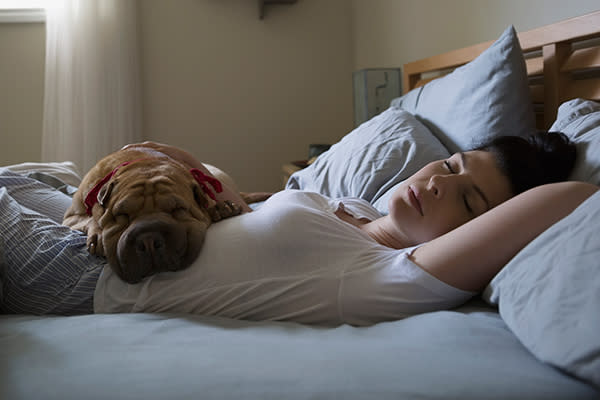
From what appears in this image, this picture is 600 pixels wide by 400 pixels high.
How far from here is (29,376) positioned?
664 mm

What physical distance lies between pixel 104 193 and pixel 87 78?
8.33ft

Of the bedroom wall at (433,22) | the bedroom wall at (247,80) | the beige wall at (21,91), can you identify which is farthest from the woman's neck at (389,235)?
the beige wall at (21,91)

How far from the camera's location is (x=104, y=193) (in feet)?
3.66

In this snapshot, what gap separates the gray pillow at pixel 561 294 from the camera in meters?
0.60

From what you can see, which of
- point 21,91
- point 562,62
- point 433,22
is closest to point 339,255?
point 562,62

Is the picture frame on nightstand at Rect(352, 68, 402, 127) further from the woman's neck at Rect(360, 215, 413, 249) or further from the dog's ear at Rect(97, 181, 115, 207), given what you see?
the dog's ear at Rect(97, 181, 115, 207)

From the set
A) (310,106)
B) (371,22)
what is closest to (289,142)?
(310,106)

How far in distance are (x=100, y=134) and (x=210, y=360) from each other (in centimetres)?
301

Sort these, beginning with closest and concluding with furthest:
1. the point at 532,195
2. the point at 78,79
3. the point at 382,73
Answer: the point at 532,195 < the point at 382,73 < the point at 78,79

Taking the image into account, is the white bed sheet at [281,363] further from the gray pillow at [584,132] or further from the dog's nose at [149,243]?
the gray pillow at [584,132]

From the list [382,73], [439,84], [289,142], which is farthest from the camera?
[289,142]

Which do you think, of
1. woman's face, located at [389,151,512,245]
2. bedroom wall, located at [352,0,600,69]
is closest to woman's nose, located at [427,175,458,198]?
woman's face, located at [389,151,512,245]

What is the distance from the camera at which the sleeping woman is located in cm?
85

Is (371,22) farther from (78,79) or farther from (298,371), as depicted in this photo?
(298,371)
